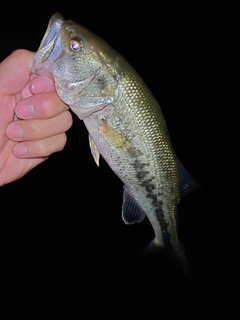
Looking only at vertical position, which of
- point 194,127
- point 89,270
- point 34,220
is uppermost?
point 194,127

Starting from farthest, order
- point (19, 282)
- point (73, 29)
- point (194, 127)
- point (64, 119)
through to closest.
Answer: point (194, 127), point (19, 282), point (64, 119), point (73, 29)

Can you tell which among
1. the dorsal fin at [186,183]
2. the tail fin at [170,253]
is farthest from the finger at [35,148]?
the tail fin at [170,253]

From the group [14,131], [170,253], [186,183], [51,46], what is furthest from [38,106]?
[170,253]

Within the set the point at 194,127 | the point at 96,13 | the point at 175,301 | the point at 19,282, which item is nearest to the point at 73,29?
the point at 19,282

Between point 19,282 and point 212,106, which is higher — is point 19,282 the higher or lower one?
the lower one

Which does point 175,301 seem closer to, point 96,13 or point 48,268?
point 48,268

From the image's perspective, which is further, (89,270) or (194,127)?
(194,127)

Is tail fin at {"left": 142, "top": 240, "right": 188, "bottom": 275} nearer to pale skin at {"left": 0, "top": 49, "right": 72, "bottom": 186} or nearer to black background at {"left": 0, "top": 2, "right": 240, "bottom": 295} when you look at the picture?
pale skin at {"left": 0, "top": 49, "right": 72, "bottom": 186}

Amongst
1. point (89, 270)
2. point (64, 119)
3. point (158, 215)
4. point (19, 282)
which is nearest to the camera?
point (64, 119)
